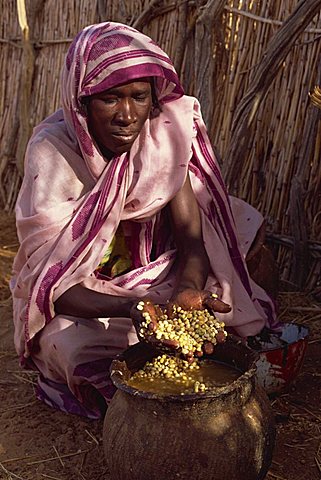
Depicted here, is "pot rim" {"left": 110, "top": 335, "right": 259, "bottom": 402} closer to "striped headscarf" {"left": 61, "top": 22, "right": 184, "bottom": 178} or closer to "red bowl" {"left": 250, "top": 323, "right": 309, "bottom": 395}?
"red bowl" {"left": 250, "top": 323, "right": 309, "bottom": 395}

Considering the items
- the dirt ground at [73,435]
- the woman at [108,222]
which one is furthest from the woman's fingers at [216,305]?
the dirt ground at [73,435]

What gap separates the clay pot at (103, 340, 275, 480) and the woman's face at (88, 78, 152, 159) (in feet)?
3.60

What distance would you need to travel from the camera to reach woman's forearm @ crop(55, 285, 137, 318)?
2832 mm

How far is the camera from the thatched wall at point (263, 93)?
4.00 m

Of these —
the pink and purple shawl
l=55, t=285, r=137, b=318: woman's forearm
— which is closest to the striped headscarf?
the pink and purple shawl

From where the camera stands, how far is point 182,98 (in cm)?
316

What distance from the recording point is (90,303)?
287 cm

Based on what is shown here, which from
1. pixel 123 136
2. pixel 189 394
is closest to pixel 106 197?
pixel 123 136

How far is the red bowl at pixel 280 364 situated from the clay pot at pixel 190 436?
25.0 inches

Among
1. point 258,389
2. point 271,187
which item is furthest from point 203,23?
point 258,389

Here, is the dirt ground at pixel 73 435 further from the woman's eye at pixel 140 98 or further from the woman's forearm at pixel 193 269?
the woman's eye at pixel 140 98

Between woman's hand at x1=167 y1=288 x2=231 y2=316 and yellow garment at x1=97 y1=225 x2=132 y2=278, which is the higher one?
woman's hand at x1=167 y1=288 x2=231 y2=316

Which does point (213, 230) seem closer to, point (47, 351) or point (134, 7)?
point (47, 351)

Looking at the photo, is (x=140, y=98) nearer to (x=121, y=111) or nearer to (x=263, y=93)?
(x=121, y=111)
